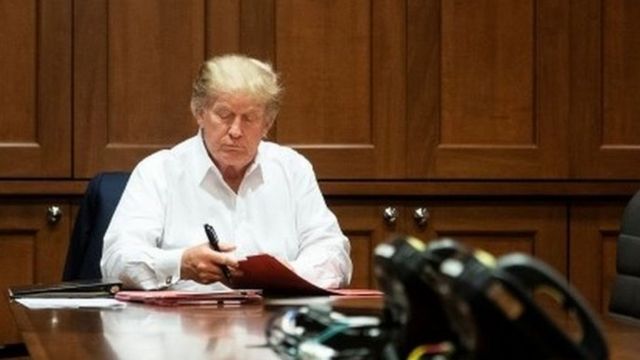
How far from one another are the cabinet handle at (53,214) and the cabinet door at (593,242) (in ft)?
5.13

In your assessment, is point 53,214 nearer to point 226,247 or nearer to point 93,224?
point 93,224

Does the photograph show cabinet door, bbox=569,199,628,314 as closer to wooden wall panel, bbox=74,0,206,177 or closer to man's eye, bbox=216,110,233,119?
wooden wall panel, bbox=74,0,206,177

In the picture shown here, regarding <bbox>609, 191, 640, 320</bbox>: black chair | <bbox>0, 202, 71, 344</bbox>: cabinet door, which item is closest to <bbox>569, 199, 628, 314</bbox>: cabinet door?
<bbox>609, 191, 640, 320</bbox>: black chair

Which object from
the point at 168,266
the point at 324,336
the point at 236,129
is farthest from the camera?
the point at 236,129

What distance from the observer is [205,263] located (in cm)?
277

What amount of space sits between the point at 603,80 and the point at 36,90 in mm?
1724

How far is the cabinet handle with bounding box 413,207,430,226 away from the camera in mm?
4086

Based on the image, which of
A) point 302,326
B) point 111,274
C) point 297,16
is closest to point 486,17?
point 297,16

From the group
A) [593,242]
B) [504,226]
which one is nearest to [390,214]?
[504,226]

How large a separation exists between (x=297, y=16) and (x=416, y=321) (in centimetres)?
297

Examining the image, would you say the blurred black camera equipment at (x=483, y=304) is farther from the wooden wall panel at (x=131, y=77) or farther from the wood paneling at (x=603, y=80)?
the wood paneling at (x=603, y=80)

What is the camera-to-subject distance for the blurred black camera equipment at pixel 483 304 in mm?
941

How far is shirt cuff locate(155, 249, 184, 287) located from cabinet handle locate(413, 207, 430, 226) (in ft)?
4.44

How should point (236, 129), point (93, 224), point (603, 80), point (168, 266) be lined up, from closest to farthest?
point (168, 266)
point (236, 129)
point (93, 224)
point (603, 80)
